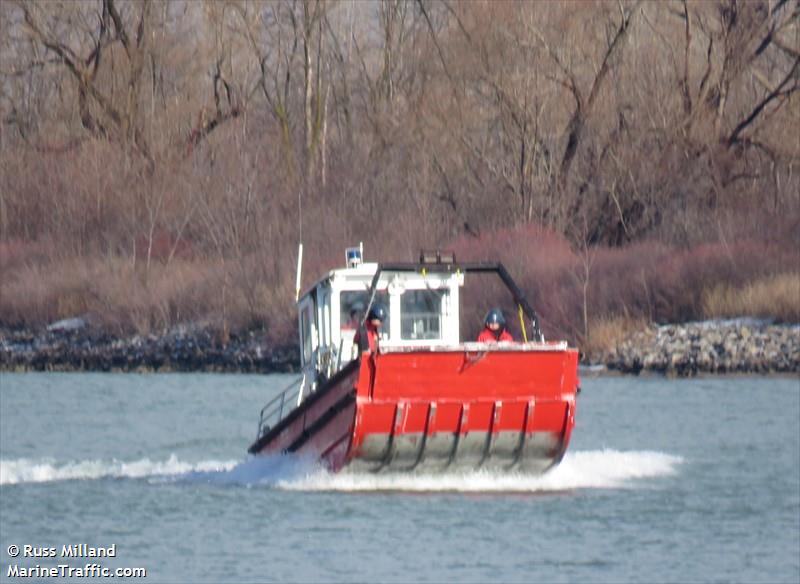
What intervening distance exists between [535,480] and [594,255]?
28.6 meters

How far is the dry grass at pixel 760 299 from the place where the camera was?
155 ft

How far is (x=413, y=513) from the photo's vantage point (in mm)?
21891

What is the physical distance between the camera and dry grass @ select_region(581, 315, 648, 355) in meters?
47.2

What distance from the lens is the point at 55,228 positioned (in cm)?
6262

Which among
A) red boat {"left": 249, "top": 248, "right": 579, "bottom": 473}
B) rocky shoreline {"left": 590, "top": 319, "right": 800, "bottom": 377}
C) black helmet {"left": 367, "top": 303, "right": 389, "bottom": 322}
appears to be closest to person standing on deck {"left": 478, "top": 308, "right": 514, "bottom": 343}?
red boat {"left": 249, "top": 248, "right": 579, "bottom": 473}

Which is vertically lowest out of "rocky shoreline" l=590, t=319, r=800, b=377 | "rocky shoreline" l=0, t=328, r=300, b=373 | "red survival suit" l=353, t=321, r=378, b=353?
"rocky shoreline" l=0, t=328, r=300, b=373

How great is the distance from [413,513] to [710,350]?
2505 cm

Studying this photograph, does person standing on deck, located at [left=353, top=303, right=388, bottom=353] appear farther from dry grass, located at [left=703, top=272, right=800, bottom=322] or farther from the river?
dry grass, located at [left=703, top=272, right=800, bottom=322]

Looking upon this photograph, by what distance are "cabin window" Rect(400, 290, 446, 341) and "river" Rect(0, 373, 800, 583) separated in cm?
196

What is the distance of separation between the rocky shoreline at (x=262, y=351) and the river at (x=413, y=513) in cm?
1224

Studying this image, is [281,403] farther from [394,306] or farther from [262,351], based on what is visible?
[262,351]

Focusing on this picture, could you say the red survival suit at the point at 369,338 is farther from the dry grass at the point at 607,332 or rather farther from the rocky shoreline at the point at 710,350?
the dry grass at the point at 607,332

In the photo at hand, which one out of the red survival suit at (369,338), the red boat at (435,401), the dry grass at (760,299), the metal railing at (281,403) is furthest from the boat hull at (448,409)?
the dry grass at (760,299)

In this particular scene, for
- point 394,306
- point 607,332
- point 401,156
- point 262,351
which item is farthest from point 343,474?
point 401,156
